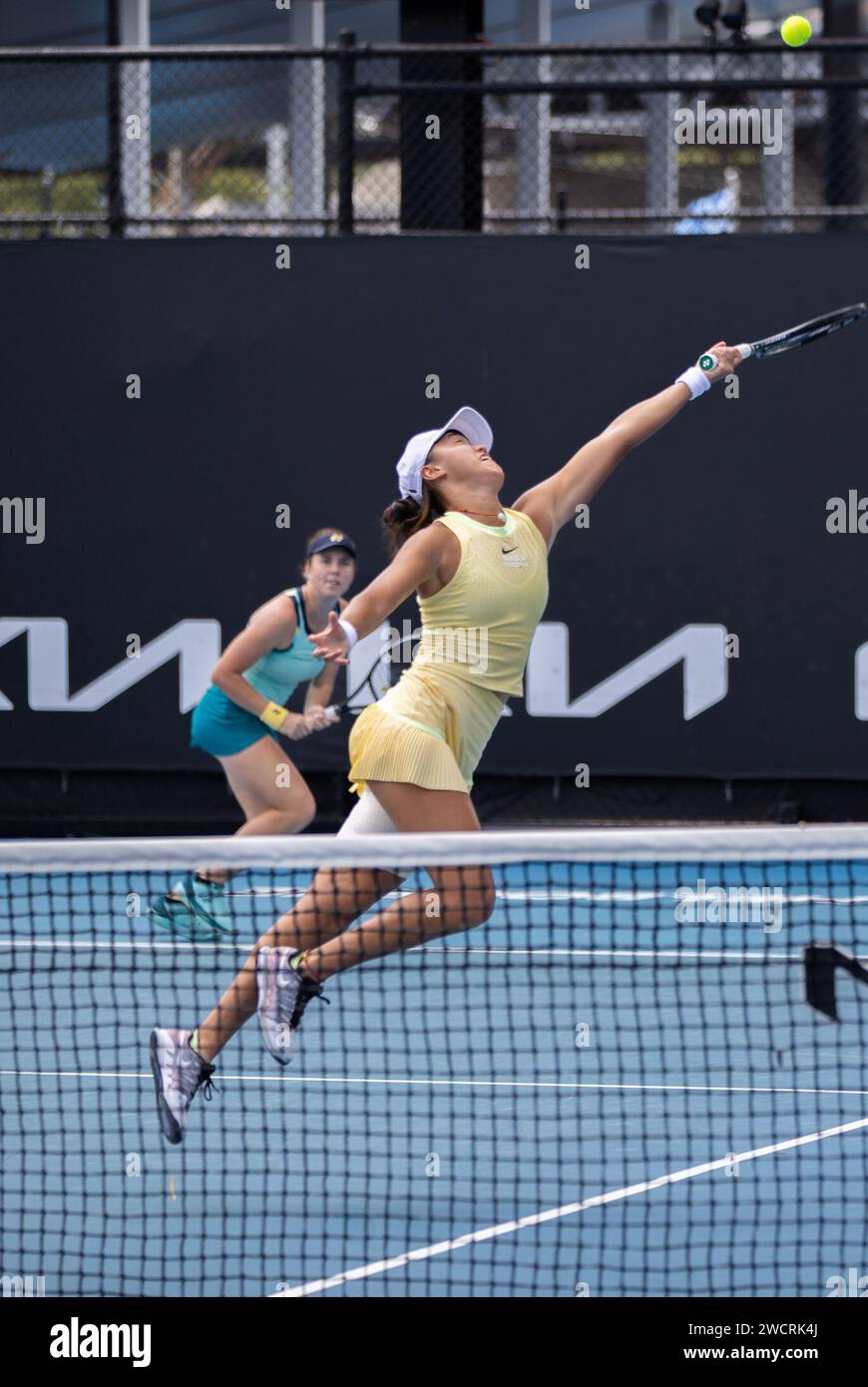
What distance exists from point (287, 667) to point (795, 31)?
4041mm

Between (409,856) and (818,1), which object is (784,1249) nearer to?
(409,856)

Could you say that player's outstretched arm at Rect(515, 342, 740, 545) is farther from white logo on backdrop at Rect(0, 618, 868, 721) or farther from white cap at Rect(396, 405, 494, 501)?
white logo on backdrop at Rect(0, 618, 868, 721)

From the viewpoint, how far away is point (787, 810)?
855cm

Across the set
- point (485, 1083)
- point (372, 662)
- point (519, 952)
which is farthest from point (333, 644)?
point (372, 662)

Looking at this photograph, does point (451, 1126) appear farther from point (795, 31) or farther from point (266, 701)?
point (795, 31)

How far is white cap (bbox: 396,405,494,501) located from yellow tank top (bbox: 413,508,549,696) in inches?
6.2

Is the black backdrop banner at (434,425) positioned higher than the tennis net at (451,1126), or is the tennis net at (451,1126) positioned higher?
the black backdrop banner at (434,425)

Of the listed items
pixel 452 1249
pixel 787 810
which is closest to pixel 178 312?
pixel 787 810

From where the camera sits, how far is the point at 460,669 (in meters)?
4.30

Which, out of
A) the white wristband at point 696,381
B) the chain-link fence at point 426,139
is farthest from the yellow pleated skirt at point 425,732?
the chain-link fence at point 426,139

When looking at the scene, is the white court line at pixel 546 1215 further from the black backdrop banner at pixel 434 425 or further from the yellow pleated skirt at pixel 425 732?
the black backdrop banner at pixel 434 425

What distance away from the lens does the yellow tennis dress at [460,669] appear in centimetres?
420

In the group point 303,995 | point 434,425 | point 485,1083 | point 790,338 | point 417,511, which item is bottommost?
point 485,1083

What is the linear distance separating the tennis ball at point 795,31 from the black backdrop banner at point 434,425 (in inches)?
36.7
